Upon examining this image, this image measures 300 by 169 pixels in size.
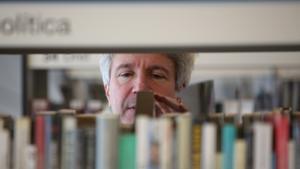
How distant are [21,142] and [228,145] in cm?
41

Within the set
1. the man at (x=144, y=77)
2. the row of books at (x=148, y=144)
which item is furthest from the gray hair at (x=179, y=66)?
the row of books at (x=148, y=144)

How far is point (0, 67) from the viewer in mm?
1004

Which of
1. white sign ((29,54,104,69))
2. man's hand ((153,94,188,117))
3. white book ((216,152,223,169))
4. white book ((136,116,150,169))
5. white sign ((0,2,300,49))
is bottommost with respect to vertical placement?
white book ((216,152,223,169))

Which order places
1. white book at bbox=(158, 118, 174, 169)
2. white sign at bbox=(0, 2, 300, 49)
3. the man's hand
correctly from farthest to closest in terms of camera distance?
white sign at bbox=(0, 2, 300, 49)
the man's hand
white book at bbox=(158, 118, 174, 169)

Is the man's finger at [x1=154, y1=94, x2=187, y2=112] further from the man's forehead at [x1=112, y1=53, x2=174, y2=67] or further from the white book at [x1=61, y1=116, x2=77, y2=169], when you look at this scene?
the white book at [x1=61, y1=116, x2=77, y2=169]

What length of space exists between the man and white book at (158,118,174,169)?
172 millimetres

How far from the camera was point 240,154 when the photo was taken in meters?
0.79

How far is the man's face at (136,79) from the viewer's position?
38.1 inches

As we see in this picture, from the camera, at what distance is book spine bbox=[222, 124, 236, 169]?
788 mm

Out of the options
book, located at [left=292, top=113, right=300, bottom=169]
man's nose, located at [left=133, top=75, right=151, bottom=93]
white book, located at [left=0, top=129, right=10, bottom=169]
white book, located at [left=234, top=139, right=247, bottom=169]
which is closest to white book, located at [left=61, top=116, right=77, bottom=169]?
white book, located at [left=0, top=129, right=10, bottom=169]

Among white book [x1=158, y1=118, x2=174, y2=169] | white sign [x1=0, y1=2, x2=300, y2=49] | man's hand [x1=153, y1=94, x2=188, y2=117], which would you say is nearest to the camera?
white book [x1=158, y1=118, x2=174, y2=169]

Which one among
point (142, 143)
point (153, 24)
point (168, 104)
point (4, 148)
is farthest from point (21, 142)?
point (153, 24)

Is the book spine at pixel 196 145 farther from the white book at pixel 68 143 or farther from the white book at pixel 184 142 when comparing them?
the white book at pixel 68 143

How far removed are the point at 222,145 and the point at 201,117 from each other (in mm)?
73
